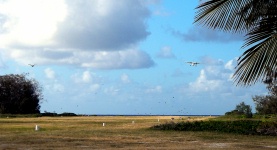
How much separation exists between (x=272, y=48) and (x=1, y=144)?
11491mm

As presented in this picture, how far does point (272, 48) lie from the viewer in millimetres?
6898

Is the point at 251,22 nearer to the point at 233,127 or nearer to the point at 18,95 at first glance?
the point at 233,127

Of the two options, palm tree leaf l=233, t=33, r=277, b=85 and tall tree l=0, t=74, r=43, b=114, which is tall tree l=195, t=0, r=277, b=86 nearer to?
palm tree leaf l=233, t=33, r=277, b=85

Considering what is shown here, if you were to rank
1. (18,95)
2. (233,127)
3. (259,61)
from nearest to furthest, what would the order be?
(259,61), (233,127), (18,95)

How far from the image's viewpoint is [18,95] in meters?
86.9

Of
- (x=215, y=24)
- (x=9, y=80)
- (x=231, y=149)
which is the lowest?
(x=231, y=149)

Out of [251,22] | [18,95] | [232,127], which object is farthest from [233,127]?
[18,95]

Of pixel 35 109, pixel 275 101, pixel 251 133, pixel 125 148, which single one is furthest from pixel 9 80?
pixel 125 148

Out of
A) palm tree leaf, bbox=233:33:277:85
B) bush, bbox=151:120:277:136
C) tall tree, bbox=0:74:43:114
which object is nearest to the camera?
palm tree leaf, bbox=233:33:277:85

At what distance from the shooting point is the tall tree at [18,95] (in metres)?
86.1

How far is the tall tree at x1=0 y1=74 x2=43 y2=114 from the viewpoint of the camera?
86125mm

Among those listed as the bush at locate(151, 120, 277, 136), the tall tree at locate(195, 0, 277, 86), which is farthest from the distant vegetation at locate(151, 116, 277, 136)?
the tall tree at locate(195, 0, 277, 86)

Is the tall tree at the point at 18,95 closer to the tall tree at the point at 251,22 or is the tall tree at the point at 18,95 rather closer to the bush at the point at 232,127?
the bush at the point at 232,127

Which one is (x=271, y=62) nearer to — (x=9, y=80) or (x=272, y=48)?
(x=272, y=48)
